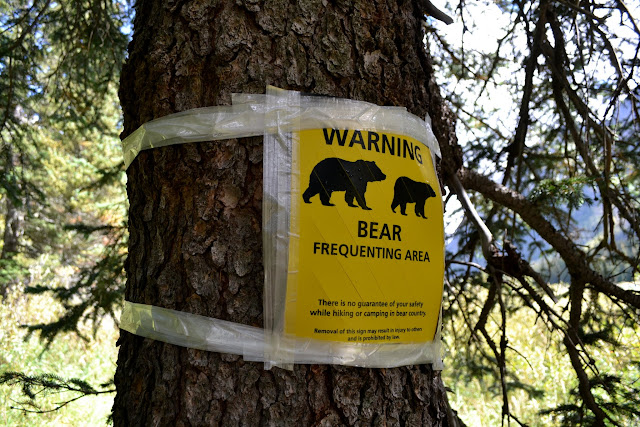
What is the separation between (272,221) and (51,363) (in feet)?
21.2

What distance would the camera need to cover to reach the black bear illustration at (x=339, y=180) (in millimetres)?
1307

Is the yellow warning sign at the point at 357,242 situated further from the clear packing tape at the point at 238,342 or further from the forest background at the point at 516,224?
the forest background at the point at 516,224

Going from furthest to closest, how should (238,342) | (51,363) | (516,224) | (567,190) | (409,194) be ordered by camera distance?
(51,363) → (516,224) → (567,190) → (409,194) → (238,342)

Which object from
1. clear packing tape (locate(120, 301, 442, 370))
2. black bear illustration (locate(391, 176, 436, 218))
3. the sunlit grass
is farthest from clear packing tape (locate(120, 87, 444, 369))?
the sunlit grass

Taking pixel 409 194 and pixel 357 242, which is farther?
pixel 409 194

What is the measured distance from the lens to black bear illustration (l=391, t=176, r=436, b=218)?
4.59 feet

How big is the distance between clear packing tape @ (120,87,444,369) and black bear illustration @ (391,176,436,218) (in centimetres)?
16

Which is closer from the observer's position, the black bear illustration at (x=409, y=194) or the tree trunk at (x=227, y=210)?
the tree trunk at (x=227, y=210)

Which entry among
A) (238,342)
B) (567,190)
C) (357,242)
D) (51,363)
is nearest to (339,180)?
(357,242)

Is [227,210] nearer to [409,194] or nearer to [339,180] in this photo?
[339,180]

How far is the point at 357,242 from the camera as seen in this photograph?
132cm

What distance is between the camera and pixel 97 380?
6137 mm

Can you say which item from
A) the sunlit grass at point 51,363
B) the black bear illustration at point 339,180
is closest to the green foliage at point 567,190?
the black bear illustration at point 339,180

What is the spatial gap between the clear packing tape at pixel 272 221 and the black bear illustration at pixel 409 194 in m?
0.16
